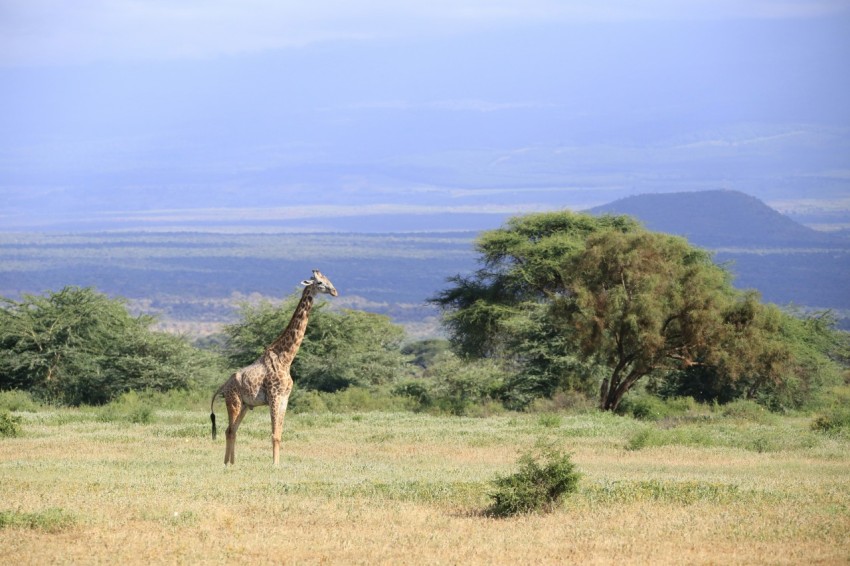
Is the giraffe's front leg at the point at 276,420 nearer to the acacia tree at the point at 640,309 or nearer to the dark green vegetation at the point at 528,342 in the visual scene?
the dark green vegetation at the point at 528,342

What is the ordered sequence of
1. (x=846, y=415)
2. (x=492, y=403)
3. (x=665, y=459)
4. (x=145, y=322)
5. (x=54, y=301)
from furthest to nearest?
(x=145, y=322) < (x=54, y=301) < (x=492, y=403) < (x=846, y=415) < (x=665, y=459)

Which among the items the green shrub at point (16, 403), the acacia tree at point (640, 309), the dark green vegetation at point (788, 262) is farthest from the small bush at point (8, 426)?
the dark green vegetation at point (788, 262)

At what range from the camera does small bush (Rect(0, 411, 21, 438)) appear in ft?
82.9

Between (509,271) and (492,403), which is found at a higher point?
(509,271)

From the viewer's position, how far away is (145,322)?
41875mm

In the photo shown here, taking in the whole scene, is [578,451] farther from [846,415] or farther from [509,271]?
[509,271]

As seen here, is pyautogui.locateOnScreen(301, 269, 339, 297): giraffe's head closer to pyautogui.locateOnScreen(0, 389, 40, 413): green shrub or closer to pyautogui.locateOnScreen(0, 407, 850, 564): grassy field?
pyautogui.locateOnScreen(0, 407, 850, 564): grassy field

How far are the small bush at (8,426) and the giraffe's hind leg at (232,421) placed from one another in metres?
6.25

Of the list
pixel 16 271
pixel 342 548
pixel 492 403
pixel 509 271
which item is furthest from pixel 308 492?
pixel 16 271

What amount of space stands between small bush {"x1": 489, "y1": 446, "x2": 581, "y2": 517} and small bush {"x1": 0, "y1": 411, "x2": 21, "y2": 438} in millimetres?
12287

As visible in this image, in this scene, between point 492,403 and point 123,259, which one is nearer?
point 492,403

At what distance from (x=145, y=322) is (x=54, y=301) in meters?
3.43

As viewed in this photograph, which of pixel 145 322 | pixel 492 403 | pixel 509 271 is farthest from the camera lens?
pixel 509 271

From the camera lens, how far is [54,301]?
39.3 meters
